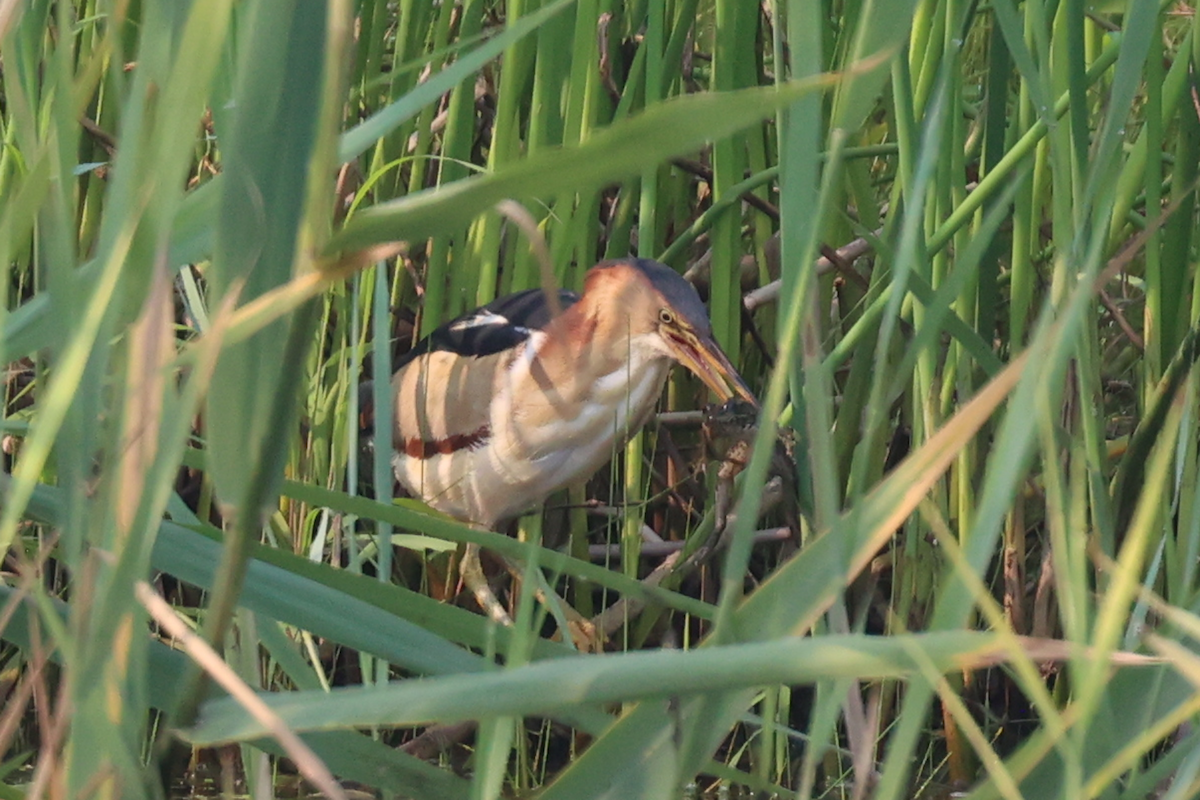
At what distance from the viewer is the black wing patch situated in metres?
1.93

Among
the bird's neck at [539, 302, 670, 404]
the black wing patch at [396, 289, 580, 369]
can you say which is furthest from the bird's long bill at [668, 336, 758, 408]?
the black wing patch at [396, 289, 580, 369]

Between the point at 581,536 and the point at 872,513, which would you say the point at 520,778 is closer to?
the point at 581,536

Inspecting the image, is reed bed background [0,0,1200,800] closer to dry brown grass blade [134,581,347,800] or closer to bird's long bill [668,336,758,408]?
dry brown grass blade [134,581,347,800]

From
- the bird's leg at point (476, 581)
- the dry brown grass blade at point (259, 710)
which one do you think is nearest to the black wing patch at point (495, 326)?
the bird's leg at point (476, 581)

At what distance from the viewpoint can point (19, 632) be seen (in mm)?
778

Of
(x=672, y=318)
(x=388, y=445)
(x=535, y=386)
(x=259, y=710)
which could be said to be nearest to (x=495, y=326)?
(x=535, y=386)

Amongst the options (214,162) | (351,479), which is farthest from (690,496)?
(351,479)

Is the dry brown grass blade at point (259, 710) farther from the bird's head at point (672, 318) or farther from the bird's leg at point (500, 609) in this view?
the bird's head at point (672, 318)

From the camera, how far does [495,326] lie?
2.05 meters

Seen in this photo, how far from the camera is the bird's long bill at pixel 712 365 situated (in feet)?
5.72

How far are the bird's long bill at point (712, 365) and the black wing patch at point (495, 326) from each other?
211 mm

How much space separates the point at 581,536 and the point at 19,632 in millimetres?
1206

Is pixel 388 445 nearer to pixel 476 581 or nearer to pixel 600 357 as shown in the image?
pixel 476 581

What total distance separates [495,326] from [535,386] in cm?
12
